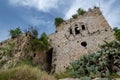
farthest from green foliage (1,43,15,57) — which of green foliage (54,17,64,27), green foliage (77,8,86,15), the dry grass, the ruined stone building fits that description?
the dry grass

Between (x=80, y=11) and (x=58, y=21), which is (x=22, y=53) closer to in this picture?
(x=58, y=21)

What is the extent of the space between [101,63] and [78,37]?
1015 centimetres

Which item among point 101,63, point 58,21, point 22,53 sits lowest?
point 101,63

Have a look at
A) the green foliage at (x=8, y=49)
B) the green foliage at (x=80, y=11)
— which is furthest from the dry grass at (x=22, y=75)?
the green foliage at (x=80, y=11)

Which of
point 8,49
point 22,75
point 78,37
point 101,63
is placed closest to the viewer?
point 22,75

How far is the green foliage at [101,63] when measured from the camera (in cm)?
1148

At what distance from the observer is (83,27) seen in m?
22.0

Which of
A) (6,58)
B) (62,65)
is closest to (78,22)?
(62,65)

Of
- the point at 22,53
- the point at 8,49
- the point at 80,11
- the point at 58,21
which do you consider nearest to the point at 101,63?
the point at 22,53

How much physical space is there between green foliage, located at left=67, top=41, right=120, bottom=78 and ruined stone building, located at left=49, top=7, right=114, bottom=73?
7.43m

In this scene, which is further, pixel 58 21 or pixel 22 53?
pixel 58 21

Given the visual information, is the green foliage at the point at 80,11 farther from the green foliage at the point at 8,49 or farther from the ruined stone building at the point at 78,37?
the green foliage at the point at 8,49

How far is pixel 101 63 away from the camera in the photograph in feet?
38.5

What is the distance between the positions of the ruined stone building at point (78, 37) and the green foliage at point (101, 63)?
24.4 ft
